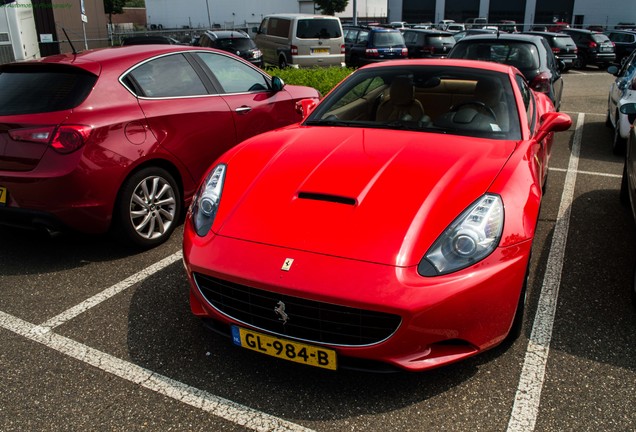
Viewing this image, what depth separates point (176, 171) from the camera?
455 centimetres

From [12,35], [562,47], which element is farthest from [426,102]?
[562,47]

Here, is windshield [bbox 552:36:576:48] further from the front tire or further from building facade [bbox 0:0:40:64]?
building facade [bbox 0:0:40:64]

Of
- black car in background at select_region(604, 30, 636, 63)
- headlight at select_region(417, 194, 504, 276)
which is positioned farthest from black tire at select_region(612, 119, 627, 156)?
black car in background at select_region(604, 30, 636, 63)

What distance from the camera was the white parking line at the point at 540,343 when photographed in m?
2.44

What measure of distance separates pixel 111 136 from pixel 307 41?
1284cm

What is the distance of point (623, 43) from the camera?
23219mm

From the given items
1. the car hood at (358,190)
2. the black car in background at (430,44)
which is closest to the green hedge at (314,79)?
the car hood at (358,190)

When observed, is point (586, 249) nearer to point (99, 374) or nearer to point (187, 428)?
point (187, 428)

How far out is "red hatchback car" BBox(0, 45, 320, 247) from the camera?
3730 mm

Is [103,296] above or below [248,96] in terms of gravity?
below

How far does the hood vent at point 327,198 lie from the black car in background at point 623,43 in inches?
965

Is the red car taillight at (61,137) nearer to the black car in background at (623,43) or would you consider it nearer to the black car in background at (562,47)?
the black car in background at (562,47)

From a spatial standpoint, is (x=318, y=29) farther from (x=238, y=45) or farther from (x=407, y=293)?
(x=407, y=293)

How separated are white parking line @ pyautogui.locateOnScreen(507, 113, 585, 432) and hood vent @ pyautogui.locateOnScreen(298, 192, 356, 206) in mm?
1239
